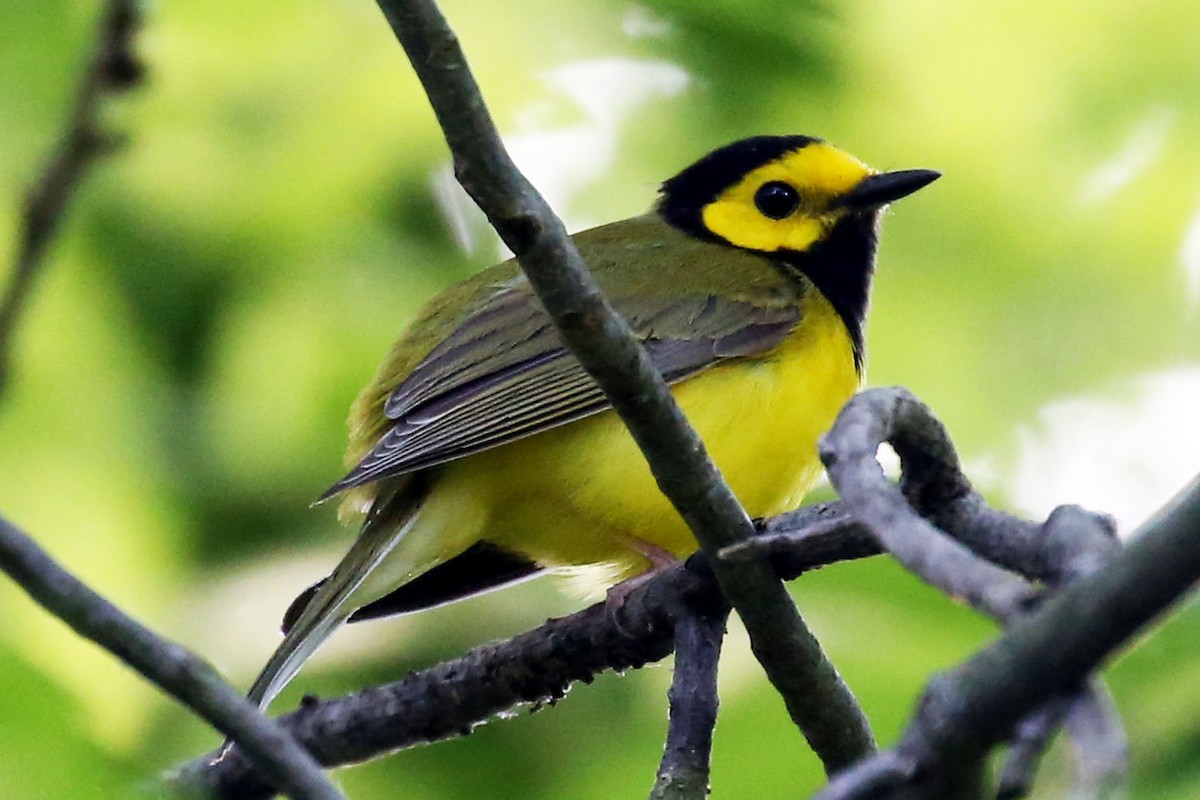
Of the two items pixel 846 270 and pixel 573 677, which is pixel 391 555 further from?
pixel 846 270

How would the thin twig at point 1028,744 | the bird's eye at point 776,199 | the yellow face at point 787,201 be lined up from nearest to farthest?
the thin twig at point 1028,744
the yellow face at point 787,201
the bird's eye at point 776,199

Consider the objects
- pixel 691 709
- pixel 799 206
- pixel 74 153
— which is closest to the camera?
pixel 74 153

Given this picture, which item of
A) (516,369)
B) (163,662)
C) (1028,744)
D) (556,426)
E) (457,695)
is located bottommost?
(1028,744)

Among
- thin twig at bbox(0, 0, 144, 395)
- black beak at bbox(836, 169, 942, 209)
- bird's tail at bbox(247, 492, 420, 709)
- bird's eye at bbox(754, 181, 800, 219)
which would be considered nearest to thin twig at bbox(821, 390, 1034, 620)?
thin twig at bbox(0, 0, 144, 395)

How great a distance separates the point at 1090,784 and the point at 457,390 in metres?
3.62

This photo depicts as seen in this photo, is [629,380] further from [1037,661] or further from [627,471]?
[627,471]

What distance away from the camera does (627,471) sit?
469cm

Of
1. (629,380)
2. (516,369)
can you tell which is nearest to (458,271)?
(516,369)

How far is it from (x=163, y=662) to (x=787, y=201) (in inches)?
170

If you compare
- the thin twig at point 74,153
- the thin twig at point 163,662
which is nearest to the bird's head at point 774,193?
the thin twig at point 74,153

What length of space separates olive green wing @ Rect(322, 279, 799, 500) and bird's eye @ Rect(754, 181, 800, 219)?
0.80 metres

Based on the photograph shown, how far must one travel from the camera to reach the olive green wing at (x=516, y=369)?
461cm

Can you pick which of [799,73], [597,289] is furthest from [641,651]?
[799,73]

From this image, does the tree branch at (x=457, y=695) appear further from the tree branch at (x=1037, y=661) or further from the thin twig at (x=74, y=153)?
the tree branch at (x=1037, y=661)
